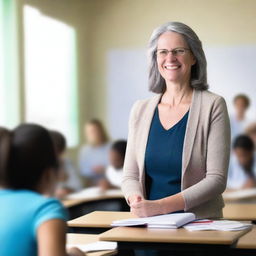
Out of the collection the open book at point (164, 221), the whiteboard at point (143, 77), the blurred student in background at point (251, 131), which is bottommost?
the open book at point (164, 221)

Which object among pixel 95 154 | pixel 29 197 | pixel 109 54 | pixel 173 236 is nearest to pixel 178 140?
pixel 173 236

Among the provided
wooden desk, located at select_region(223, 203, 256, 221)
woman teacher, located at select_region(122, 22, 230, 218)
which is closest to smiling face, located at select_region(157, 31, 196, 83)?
woman teacher, located at select_region(122, 22, 230, 218)

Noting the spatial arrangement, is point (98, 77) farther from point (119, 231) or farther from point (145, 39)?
point (119, 231)

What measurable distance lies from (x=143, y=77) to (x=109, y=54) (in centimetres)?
70

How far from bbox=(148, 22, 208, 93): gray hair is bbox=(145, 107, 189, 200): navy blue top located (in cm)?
19

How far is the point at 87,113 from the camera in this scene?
11.5 metres

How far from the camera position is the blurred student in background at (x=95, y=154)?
952 centimetres

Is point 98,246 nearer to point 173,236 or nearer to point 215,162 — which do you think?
point 173,236

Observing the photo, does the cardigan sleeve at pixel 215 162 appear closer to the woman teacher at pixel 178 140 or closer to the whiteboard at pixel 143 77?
the woman teacher at pixel 178 140

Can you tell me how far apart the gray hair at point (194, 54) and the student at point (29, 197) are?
1492 millimetres

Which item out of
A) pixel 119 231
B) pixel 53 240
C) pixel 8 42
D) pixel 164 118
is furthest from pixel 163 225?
pixel 8 42

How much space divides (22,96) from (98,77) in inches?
108

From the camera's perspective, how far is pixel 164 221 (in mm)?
2908

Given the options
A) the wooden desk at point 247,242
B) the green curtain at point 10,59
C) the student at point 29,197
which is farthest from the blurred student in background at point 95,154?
the student at point 29,197
